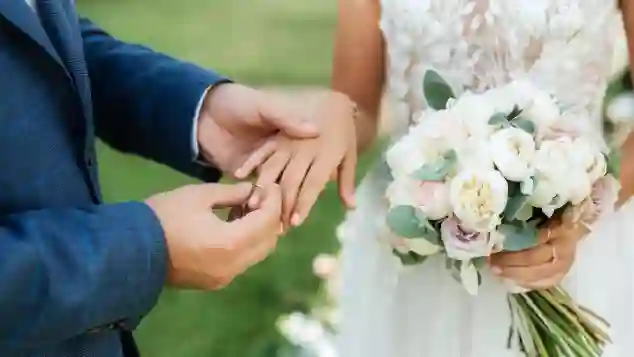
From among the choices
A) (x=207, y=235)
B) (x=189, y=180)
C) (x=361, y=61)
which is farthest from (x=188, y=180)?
(x=207, y=235)

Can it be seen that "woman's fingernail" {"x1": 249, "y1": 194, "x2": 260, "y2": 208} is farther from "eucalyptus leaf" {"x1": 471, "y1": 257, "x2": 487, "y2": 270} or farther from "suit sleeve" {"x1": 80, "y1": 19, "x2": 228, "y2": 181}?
"eucalyptus leaf" {"x1": 471, "y1": 257, "x2": 487, "y2": 270}

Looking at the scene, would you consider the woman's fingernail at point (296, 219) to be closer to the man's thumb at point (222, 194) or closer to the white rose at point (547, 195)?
the man's thumb at point (222, 194)

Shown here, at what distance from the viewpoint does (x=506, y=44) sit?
1162mm

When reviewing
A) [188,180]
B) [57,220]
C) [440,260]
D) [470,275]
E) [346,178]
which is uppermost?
[57,220]

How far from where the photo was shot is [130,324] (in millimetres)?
748

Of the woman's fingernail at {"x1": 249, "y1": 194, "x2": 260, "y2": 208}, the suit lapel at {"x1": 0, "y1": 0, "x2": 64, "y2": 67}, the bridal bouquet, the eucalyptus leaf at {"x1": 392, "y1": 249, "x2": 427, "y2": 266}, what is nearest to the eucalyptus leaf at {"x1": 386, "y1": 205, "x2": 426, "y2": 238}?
the bridal bouquet

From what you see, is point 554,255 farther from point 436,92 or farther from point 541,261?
point 436,92

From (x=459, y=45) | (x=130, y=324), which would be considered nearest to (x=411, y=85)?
(x=459, y=45)

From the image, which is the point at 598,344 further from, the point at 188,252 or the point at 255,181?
the point at 188,252

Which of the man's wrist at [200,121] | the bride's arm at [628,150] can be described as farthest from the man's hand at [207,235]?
the bride's arm at [628,150]

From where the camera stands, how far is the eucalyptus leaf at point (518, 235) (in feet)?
3.27

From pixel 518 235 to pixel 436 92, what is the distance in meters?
0.22

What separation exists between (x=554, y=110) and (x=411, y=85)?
264 millimetres

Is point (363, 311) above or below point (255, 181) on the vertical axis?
below
